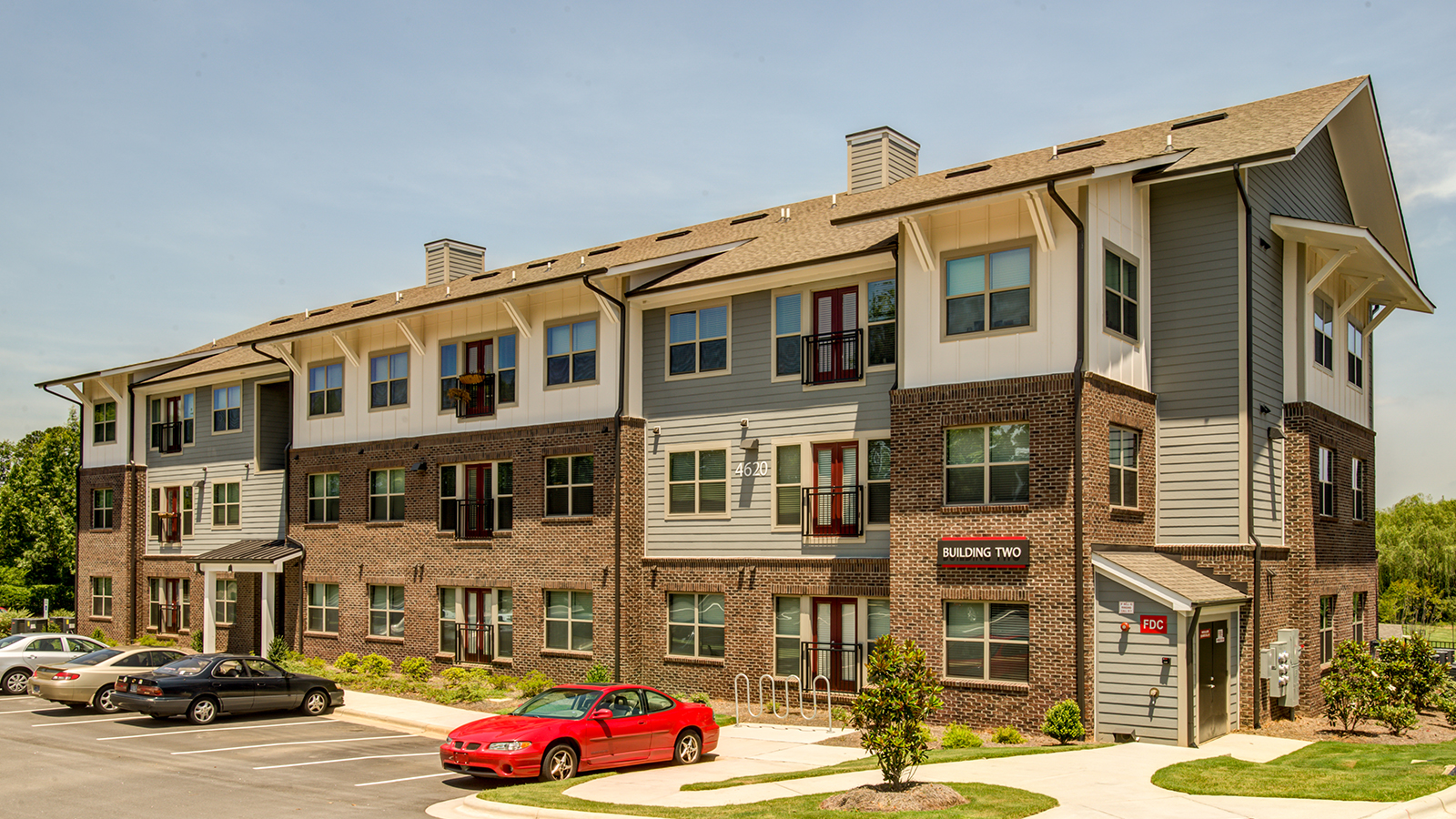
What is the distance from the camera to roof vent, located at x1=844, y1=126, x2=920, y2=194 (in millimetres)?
30141

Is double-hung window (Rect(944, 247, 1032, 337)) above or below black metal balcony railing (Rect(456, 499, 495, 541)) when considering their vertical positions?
above

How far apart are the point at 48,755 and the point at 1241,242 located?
22.4m

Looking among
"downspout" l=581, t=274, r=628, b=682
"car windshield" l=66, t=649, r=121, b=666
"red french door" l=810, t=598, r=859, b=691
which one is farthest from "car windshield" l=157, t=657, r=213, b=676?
"red french door" l=810, t=598, r=859, b=691

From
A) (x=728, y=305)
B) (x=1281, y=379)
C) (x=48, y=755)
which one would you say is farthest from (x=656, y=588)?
(x=1281, y=379)

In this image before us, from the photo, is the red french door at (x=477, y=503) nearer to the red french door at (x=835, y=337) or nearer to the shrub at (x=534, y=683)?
the shrub at (x=534, y=683)

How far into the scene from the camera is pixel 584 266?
2989 cm

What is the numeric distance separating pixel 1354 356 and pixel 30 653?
32.6m

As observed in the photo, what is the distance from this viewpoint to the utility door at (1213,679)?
65.1 feet

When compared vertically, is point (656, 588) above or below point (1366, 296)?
below

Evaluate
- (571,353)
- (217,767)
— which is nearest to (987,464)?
(571,353)

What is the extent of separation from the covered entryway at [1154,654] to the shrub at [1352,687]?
115 inches

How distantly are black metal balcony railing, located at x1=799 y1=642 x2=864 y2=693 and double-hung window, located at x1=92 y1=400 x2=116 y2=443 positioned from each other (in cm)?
2999

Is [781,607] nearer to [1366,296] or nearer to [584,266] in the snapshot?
[584,266]

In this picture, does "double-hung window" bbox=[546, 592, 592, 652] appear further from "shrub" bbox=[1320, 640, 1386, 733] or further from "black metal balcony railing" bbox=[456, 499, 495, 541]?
"shrub" bbox=[1320, 640, 1386, 733]
